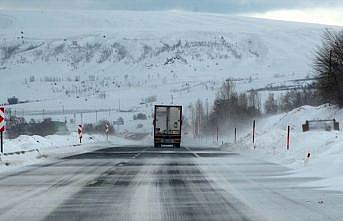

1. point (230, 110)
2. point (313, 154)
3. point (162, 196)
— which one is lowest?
point (162, 196)

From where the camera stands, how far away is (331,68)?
199 ft

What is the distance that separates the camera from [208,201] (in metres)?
14.6

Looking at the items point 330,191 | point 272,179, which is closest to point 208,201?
point 330,191

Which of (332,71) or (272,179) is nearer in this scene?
(272,179)

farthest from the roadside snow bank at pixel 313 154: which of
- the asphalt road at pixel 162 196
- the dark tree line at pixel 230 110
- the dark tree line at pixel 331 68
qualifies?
the dark tree line at pixel 230 110

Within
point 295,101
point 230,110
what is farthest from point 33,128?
point 295,101

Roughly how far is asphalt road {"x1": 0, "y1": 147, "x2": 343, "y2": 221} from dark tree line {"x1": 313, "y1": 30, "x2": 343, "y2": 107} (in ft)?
126

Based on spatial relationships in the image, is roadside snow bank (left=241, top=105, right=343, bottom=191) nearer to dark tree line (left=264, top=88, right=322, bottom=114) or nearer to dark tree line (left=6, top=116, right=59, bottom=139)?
dark tree line (left=6, top=116, right=59, bottom=139)

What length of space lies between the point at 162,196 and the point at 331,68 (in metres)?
47.8

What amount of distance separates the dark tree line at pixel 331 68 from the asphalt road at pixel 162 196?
3849cm

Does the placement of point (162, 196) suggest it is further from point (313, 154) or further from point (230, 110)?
point (230, 110)

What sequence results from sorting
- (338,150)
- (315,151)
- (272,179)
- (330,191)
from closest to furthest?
(330,191) → (272,179) → (338,150) → (315,151)

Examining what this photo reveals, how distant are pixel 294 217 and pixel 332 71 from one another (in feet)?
164

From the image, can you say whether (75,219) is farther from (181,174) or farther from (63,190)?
(181,174)
